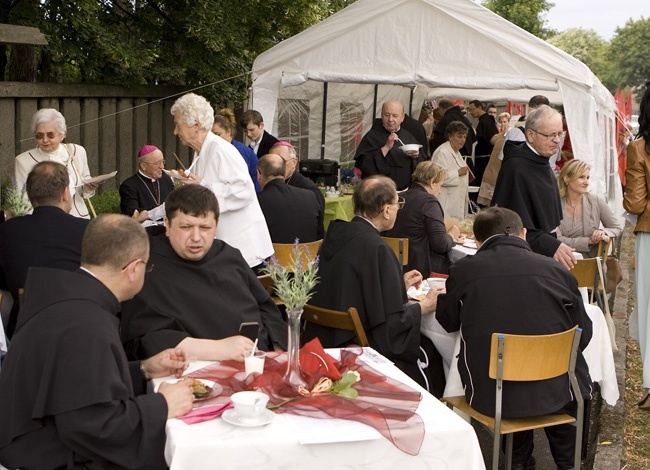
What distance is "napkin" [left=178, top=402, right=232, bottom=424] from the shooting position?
2850 mm

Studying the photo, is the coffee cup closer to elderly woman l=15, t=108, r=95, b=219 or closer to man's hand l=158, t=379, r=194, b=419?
man's hand l=158, t=379, r=194, b=419

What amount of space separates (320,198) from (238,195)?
Result: 2.21m

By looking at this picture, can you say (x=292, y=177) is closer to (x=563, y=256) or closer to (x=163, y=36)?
(x=563, y=256)

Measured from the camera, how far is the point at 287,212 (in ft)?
22.7

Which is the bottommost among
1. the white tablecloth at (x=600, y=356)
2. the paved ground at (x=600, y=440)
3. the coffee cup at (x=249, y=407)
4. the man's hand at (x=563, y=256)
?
the paved ground at (x=600, y=440)

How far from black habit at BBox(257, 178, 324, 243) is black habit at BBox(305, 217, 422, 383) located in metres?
2.28

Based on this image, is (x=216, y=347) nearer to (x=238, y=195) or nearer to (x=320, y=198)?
(x=238, y=195)

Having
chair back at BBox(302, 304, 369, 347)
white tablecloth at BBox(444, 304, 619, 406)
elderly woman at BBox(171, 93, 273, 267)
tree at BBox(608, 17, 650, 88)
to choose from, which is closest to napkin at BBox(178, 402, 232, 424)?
chair back at BBox(302, 304, 369, 347)

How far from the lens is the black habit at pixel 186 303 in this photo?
3.69m

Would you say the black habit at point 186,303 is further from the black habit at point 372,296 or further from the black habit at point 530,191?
the black habit at point 530,191

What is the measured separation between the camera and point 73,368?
2627 mm

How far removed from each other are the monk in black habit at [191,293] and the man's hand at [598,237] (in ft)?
12.9

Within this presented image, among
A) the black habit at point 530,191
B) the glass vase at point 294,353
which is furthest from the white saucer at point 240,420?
the black habit at point 530,191

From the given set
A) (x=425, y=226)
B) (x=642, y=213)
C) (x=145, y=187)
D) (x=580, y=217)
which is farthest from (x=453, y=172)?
(x=642, y=213)
